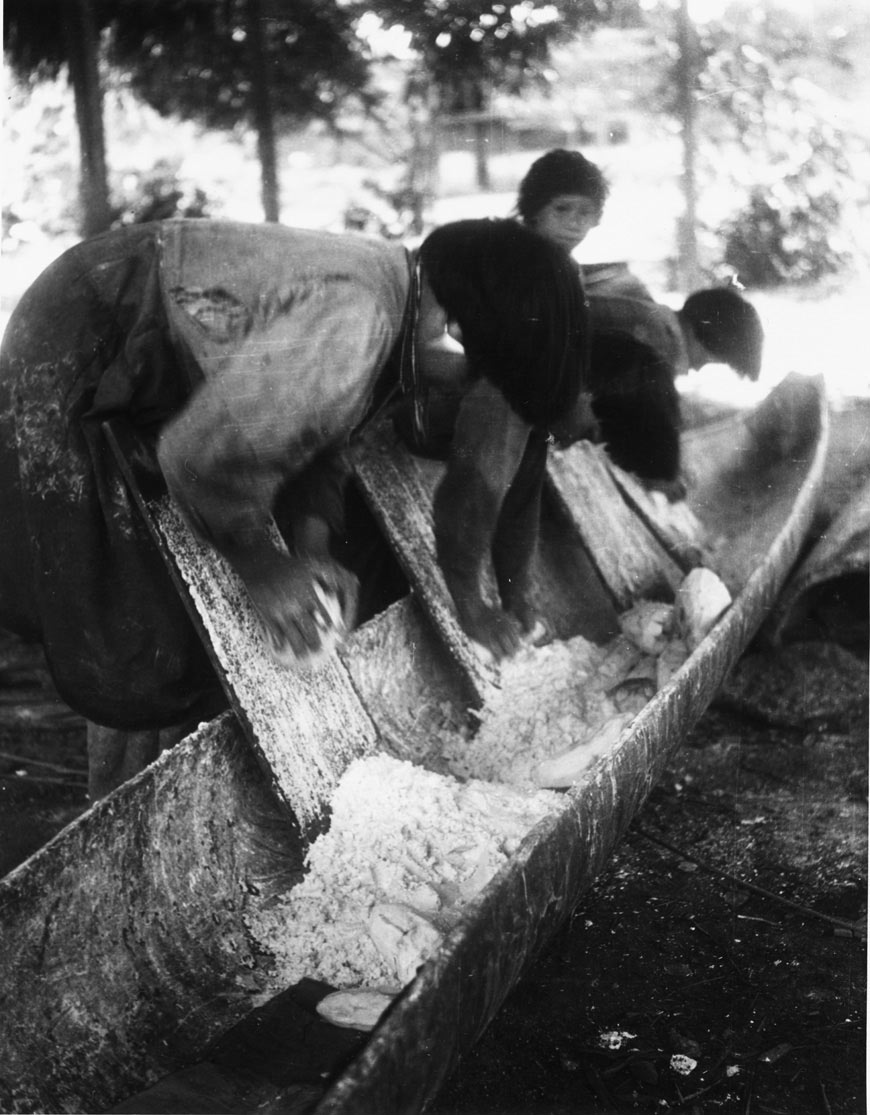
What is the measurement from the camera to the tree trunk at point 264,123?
2.32m

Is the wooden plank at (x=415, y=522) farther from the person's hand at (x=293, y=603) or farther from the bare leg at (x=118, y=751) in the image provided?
the bare leg at (x=118, y=751)

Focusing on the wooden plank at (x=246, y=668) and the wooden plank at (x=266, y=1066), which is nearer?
the wooden plank at (x=266, y=1066)

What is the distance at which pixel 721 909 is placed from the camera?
96.0 inches

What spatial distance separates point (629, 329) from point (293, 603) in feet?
3.82

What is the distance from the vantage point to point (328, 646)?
240cm

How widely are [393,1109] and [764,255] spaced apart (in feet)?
7.18

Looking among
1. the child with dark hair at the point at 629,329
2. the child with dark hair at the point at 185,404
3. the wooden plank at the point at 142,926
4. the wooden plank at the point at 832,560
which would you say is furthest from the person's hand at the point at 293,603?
the wooden plank at the point at 832,560

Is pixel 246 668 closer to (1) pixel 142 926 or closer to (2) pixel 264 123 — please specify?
(1) pixel 142 926

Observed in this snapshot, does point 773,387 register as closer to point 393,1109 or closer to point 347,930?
point 347,930

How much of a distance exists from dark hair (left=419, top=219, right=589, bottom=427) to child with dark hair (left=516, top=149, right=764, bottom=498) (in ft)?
0.18

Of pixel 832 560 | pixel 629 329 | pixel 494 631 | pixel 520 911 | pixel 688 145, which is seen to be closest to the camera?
pixel 520 911

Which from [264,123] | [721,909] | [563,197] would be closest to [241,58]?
[264,123]

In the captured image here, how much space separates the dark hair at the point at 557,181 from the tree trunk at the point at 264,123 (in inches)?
22.3

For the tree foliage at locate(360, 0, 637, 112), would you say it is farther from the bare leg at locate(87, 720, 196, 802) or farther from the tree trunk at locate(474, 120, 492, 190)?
the bare leg at locate(87, 720, 196, 802)
